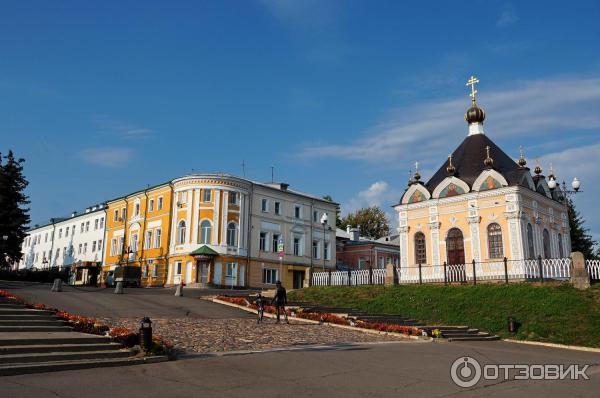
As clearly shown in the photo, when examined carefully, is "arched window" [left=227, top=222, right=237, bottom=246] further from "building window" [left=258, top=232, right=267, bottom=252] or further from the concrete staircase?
the concrete staircase

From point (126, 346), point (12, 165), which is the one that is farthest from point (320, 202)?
point (126, 346)

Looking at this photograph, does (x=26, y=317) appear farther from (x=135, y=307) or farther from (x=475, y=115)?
(x=475, y=115)

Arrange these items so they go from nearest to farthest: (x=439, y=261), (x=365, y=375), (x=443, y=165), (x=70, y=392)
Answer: (x=70, y=392) → (x=365, y=375) → (x=439, y=261) → (x=443, y=165)

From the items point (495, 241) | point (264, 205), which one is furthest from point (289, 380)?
point (264, 205)

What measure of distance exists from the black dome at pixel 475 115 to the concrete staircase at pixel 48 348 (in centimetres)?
3225

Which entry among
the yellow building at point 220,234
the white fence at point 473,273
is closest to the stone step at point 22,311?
the white fence at point 473,273

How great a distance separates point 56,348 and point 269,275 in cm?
3969

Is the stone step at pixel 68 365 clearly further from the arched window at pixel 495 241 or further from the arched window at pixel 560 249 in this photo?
the arched window at pixel 560 249

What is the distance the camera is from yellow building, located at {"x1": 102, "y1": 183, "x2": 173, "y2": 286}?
5019 cm

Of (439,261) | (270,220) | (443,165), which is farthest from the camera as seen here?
(270,220)

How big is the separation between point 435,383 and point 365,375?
149cm

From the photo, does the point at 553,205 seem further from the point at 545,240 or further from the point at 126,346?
the point at 126,346

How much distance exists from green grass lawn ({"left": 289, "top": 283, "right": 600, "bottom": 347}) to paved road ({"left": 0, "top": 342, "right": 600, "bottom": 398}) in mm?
6486

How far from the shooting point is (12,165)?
54.4 metres
